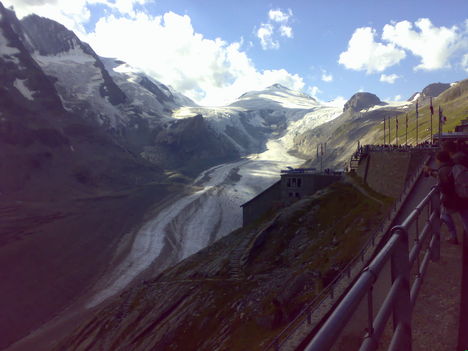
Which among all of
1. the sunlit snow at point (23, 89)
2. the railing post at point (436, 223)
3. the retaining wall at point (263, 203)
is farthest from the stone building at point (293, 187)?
the sunlit snow at point (23, 89)

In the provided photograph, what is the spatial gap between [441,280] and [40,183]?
157 m

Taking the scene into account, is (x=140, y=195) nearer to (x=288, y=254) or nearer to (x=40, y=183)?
(x=40, y=183)

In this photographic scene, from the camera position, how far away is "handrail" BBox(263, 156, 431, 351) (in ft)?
54.9

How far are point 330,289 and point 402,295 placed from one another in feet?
51.5

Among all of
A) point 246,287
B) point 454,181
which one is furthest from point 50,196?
point 454,181

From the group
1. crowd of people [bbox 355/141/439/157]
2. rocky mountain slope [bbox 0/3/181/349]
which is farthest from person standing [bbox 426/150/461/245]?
rocky mountain slope [bbox 0/3/181/349]

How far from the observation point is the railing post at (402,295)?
434 centimetres

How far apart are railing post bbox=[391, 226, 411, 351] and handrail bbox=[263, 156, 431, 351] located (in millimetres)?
11454

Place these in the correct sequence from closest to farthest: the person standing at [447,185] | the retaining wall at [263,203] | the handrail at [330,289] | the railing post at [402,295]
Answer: the railing post at [402,295], the person standing at [447,185], the handrail at [330,289], the retaining wall at [263,203]

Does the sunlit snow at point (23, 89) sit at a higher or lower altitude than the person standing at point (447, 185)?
higher

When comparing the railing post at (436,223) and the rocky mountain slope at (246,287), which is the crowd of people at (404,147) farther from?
the railing post at (436,223)

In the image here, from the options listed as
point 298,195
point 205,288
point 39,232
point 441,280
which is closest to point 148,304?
point 205,288

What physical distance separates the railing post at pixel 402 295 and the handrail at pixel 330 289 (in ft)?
37.6

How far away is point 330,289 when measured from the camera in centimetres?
1908
